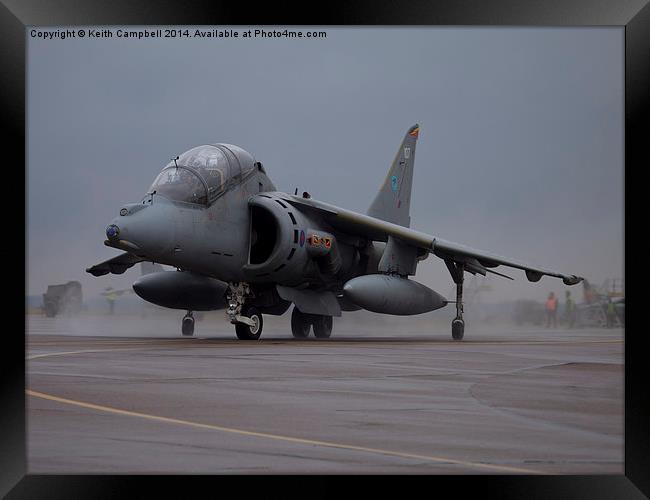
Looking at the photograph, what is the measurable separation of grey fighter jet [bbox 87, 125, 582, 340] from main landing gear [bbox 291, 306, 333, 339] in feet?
0.07

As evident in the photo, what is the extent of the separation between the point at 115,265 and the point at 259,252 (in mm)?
3648

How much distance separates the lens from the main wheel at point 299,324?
61.7ft

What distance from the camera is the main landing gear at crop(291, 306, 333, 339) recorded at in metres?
18.8

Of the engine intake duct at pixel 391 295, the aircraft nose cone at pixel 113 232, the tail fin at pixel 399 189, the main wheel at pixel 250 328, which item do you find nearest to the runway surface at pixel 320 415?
the aircraft nose cone at pixel 113 232

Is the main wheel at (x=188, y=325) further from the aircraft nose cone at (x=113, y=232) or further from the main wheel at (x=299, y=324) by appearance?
the aircraft nose cone at (x=113, y=232)

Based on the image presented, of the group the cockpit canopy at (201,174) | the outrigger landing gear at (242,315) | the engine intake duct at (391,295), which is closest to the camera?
the cockpit canopy at (201,174)

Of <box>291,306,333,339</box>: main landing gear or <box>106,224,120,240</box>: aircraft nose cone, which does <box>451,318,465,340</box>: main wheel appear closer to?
<box>291,306,333,339</box>: main landing gear

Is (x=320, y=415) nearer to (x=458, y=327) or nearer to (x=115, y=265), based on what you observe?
(x=458, y=327)

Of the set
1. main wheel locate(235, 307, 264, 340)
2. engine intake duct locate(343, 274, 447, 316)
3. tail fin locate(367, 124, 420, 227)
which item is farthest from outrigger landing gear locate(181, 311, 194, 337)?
tail fin locate(367, 124, 420, 227)

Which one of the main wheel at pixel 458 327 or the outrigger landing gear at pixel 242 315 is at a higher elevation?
the outrigger landing gear at pixel 242 315

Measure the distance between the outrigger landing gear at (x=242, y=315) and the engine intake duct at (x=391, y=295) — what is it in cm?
165

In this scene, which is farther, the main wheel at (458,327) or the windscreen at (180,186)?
the main wheel at (458,327)

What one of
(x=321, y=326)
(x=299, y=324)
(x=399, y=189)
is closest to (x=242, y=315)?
(x=299, y=324)

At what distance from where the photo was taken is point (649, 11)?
5793mm
